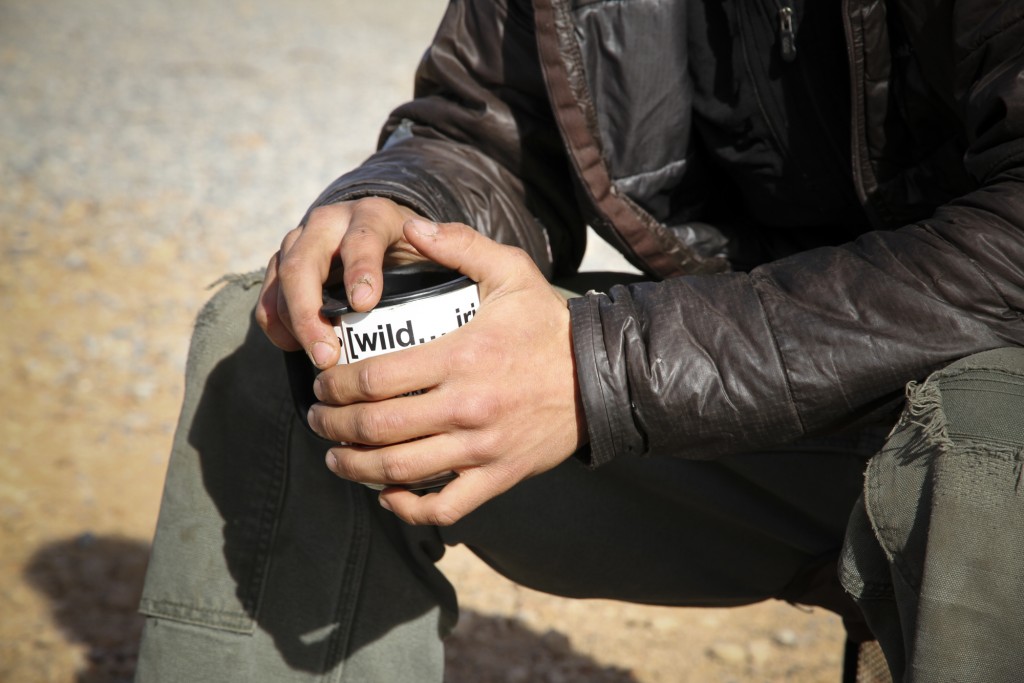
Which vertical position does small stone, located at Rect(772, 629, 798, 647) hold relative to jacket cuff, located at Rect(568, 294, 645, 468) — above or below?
below

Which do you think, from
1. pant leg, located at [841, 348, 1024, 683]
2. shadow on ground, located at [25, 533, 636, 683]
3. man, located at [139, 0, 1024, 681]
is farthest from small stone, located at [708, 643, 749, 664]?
pant leg, located at [841, 348, 1024, 683]

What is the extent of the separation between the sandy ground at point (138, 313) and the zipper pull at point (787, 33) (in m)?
1.59

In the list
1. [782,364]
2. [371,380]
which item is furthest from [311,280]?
[782,364]

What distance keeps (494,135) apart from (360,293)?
0.77m

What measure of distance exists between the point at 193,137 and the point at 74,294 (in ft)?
9.18

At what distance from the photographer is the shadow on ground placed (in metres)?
2.38

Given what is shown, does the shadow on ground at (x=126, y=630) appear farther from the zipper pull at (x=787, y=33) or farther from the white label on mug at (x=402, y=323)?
the zipper pull at (x=787, y=33)

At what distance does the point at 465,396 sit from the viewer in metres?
1.18

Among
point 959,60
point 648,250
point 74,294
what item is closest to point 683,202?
point 648,250

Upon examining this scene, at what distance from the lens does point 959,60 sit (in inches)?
51.2

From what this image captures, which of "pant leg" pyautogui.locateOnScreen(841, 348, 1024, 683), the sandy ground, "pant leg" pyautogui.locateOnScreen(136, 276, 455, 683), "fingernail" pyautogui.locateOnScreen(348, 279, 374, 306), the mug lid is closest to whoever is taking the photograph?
"pant leg" pyautogui.locateOnScreen(841, 348, 1024, 683)

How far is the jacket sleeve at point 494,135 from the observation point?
1782 millimetres

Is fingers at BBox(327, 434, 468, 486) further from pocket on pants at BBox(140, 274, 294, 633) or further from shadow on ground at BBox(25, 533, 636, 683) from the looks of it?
shadow on ground at BBox(25, 533, 636, 683)

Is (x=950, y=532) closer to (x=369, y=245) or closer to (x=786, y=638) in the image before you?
(x=369, y=245)
